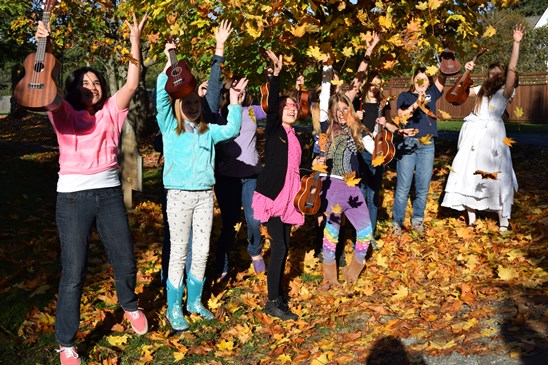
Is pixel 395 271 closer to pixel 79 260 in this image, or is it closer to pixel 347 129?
pixel 347 129

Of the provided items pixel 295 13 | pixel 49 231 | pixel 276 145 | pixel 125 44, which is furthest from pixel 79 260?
pixel 125 44

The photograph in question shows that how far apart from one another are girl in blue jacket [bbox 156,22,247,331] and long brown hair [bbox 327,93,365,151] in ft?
4.01

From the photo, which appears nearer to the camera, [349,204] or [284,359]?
[284,359]

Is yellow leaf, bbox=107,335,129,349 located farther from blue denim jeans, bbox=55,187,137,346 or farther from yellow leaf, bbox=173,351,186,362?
blue denim jeans, bbox=55,187,137,346

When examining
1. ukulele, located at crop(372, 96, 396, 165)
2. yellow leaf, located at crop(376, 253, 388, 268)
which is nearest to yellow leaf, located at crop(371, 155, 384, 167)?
A: ukulele, located at crop(372, 96, 396, 165)

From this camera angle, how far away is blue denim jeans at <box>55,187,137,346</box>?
446 centimetres

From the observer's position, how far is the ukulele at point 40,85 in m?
3.97

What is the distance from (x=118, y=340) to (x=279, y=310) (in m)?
1.37

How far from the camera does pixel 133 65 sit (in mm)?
4488

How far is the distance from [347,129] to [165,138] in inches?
74.2

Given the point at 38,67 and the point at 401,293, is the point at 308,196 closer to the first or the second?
the point at 401,293

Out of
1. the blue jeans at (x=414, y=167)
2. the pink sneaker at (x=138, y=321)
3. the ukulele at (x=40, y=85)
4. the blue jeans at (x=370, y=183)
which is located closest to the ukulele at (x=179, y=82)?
the ukulele at (x=40, y=85)

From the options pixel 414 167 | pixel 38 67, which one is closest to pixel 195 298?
pixel 38 67

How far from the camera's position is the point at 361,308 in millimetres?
5676
